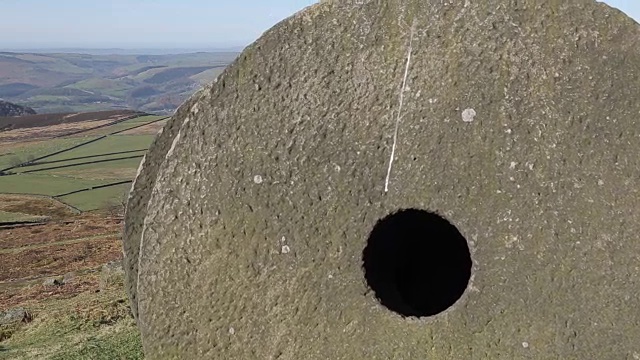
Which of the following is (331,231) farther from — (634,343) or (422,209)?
(634,343)

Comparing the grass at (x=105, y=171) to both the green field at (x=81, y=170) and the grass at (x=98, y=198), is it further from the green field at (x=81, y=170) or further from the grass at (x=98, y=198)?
the grass at (x=98, y=198)

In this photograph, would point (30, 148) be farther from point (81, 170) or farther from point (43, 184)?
point (43, 184)

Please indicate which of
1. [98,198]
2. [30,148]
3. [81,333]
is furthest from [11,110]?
[81,333]

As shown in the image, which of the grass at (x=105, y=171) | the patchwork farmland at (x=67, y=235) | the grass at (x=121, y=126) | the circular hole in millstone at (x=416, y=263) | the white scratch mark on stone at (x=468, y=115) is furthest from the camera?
the grass at (x=121, y=126)

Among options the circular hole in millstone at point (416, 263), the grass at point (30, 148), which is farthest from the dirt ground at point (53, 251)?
the grass at point (30, 148)

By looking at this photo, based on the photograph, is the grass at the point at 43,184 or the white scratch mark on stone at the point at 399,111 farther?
the grass at the point at 43,184

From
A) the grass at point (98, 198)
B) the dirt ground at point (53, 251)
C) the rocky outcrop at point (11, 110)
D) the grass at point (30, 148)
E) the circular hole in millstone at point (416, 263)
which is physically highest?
the circular hole in millstone at point (416, 263)
